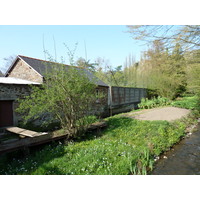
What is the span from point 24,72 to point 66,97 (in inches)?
285

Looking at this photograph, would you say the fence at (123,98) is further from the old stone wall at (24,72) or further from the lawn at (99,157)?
the lawn at (99,157)

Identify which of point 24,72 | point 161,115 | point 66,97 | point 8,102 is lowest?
point 161,115

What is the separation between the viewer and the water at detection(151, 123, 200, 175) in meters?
3.41

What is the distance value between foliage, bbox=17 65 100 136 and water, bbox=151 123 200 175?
10.2ft

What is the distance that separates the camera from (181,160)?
157 inches

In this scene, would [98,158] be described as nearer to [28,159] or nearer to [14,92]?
[28,159]

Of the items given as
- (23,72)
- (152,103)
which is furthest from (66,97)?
(152,103)

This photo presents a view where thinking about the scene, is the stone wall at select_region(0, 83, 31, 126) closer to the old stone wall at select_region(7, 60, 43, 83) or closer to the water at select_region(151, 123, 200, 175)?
→ the old stone wall at select_region(7, 60, 43, 83)

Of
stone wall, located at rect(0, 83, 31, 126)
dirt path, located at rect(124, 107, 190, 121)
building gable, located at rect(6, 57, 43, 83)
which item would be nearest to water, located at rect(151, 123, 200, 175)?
dirt path, located at rect(124, 107, 190, 121)

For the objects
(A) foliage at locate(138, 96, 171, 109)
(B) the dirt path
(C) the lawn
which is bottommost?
(C) the lawn

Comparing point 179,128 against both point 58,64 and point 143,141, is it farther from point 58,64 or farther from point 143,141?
point 58,64

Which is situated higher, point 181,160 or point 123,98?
point 123,98

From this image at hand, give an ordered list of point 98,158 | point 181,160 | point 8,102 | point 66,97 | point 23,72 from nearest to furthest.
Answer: point 98,158, point 181,160, point 66,97, point 8,102, point 23,72

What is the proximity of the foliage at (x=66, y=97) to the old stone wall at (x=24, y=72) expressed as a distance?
4.60 metres
